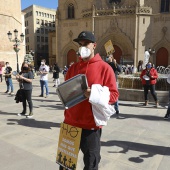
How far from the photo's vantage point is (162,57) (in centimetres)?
3203

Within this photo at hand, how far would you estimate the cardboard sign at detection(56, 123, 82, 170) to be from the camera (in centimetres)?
239

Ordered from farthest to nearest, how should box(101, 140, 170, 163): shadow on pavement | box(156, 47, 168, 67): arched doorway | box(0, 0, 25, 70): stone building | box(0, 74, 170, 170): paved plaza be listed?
box(156, 47, 168, 67): arched doorway → box(0, 0, 25, 70): stone building → box(101, 140, 170, 163): shadow on pavement → box(0, 74, 170, 170): paved plaza

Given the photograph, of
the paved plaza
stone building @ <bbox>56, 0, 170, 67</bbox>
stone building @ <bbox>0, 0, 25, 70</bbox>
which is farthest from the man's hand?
stone building @ <bbox>56, 0, 170, 67</bbox>

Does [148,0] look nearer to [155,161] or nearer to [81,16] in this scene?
[81,16]

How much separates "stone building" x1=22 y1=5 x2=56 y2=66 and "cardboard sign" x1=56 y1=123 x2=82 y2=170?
181ft

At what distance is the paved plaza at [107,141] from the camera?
12.0 feet

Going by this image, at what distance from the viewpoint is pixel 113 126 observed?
19.0ft

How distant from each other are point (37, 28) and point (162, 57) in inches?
1522

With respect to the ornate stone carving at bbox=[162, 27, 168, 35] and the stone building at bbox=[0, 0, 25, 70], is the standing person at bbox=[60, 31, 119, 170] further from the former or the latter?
the ornate stone carving at bbox=[162, 27, 168, 35]

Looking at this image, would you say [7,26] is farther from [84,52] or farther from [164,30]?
[84,52]

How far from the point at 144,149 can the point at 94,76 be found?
2.60m

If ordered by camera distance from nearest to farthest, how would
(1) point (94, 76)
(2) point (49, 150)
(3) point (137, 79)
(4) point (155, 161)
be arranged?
(1) point (94, 76) → (4) point (155, 161) → (2) point (49, 150) → (3) point (137, 79)

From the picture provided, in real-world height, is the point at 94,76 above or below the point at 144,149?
above

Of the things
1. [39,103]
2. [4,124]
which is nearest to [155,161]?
[4,124]
